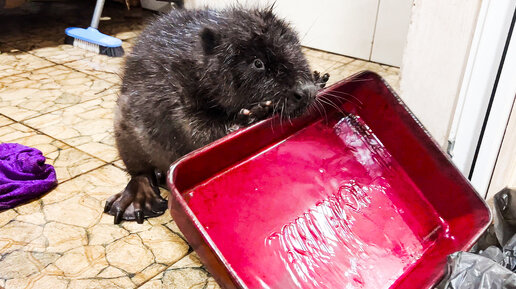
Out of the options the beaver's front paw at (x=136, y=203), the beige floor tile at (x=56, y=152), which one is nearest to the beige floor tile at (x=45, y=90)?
the beige floor tile at (x=56, y=152)

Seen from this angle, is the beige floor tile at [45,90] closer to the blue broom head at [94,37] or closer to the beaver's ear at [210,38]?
the blue broom head at [94,37]

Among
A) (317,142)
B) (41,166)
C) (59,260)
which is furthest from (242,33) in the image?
(41,166)

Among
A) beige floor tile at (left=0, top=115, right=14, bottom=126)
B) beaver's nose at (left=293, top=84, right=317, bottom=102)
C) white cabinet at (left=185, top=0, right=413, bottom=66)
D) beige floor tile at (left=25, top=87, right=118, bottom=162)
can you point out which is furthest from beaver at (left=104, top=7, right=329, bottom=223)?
white cabinet at (left=185, top=0, right=413, bottom=66)

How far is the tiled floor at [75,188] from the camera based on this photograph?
140 centimetres

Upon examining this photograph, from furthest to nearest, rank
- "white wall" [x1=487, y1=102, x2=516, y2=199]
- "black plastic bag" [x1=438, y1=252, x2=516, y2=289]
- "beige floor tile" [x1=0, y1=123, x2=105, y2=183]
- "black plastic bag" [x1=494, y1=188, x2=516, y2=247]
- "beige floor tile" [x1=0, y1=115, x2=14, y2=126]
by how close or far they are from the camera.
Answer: "beige floor tile" [x1=0, y1=115, x2=14, y2=126] → "beige floor tile" [x1=0, y1=123, x2=105, y2=183] → "white wall" [x1=487, y1=102, x2=516, y2=199] → "black plastic bag" [x1=494, y1=188, x2=516, y2=247] → "black plastic bag" [x1=438, y1=252, x2=516, y2=289]

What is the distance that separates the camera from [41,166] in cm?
182

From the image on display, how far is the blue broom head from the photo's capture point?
3.28 meters

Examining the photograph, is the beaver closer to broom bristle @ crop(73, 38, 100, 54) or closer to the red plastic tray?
the red plastic tray

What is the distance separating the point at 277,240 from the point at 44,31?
Result: 132 inches

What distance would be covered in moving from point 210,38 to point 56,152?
1.09m

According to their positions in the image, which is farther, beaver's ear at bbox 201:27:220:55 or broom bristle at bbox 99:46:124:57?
broom bristle at bbox 99:46:124:57

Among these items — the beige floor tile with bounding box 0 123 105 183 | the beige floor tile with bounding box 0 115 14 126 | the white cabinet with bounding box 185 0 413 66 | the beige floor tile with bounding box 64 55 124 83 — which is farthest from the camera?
the white cabinet with bounding box 185 0 413 66

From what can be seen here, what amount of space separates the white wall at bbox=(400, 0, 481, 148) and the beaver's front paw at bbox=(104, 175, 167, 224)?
1.10 meters

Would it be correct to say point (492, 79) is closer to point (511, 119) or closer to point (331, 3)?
point (511, 119)
